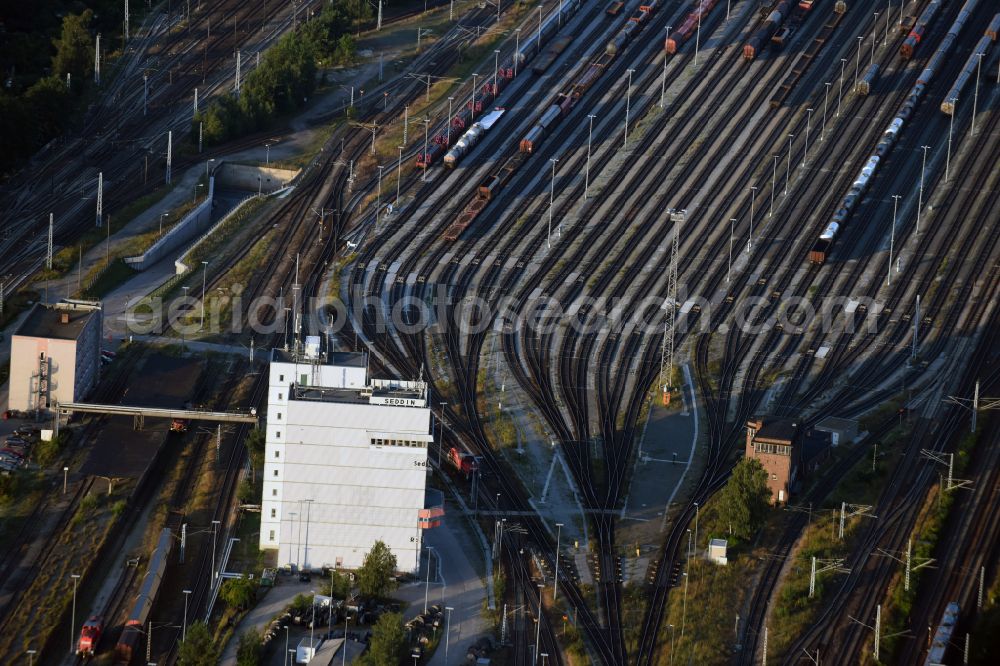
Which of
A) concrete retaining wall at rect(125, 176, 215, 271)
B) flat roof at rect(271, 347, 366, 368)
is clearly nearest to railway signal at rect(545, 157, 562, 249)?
concrete retaining wall at rect(125, 176, 215, 271)

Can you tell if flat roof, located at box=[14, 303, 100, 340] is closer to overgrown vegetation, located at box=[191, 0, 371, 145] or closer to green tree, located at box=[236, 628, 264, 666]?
green tree, located at box=[236, 628, 264, 666]

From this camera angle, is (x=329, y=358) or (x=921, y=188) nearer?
(x=329, y=358)

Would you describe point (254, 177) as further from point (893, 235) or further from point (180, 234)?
point (893, 235)

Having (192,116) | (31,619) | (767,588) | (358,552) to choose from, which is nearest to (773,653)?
(767,588)

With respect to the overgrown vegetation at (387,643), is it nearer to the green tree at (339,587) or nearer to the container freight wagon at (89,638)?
the green tree at (339,587)

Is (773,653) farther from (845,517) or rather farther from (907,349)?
(907,349)

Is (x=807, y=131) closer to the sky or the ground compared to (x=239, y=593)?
closer to the sky

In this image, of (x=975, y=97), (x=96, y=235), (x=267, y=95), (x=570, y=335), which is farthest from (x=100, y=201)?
(x=975, y=97)
